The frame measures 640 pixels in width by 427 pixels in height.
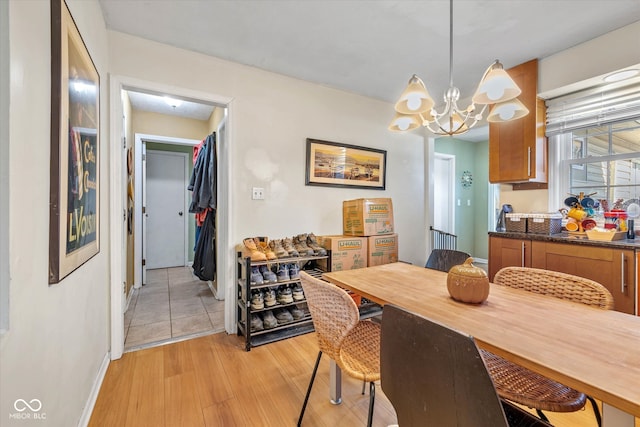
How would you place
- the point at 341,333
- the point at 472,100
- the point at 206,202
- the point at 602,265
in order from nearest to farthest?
the point at 341,333 < the point at 472,100 < the point at 602,265 < the point at 206,202

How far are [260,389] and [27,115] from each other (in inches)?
69.2

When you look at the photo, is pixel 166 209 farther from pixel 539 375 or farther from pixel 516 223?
pixel 539 375

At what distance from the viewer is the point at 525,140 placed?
2.62 m

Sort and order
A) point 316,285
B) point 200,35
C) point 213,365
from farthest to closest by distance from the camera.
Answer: point 200,35 → point 213,365 → point 316,285

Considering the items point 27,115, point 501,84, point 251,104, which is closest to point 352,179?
point 251,104

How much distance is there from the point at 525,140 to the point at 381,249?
173 centimetres

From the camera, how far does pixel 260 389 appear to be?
173 centimetres

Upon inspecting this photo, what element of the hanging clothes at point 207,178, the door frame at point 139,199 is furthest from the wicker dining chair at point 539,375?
the door frame at point 139,199

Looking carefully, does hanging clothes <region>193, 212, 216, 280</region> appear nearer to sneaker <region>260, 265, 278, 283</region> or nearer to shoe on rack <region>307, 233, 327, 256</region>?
sneaker <region>260, 265, 278, 283</region>

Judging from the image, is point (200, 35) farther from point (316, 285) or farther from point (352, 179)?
point (316, 285)

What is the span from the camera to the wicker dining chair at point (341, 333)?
111cm

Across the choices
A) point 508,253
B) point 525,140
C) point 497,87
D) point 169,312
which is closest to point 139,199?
point 169,312

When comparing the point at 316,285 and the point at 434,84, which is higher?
the point at 434,84

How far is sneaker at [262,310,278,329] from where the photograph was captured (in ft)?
7.59
